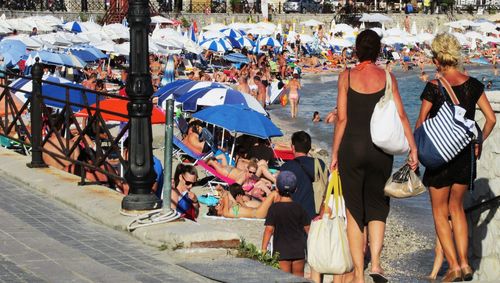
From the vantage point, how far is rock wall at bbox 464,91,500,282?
7496mm

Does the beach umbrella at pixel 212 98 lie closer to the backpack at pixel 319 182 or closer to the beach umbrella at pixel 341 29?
Result: the backpack at pixel 319 182

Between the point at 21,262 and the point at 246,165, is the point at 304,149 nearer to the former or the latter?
the point at 21,262

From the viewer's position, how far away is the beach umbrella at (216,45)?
44734 mm

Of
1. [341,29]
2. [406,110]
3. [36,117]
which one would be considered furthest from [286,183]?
[341,29]

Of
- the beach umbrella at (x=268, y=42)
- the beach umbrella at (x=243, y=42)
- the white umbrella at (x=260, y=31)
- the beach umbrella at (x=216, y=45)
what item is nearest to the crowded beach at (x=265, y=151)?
the beach umbrella at (x=216, y=45)

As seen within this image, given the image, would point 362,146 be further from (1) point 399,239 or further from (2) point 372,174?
(1) point 399,239

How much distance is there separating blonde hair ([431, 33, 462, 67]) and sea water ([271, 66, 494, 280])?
188 inches

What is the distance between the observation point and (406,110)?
130 feet

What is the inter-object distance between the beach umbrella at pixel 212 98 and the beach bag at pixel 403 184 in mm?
11339

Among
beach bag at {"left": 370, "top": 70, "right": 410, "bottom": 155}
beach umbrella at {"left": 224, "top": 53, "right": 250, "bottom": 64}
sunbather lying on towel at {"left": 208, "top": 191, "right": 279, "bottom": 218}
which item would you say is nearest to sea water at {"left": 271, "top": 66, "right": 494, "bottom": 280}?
sunbather lying on towel at {"left": 208, "top": 191, "right": 279, "bottom": 218}

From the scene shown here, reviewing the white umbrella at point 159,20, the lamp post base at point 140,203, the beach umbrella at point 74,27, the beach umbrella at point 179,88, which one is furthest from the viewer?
the white umbrella at point 159,20

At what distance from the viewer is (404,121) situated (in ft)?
20.9

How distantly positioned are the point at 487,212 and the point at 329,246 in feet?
6.03

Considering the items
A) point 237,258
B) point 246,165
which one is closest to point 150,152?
→ point 237,258
